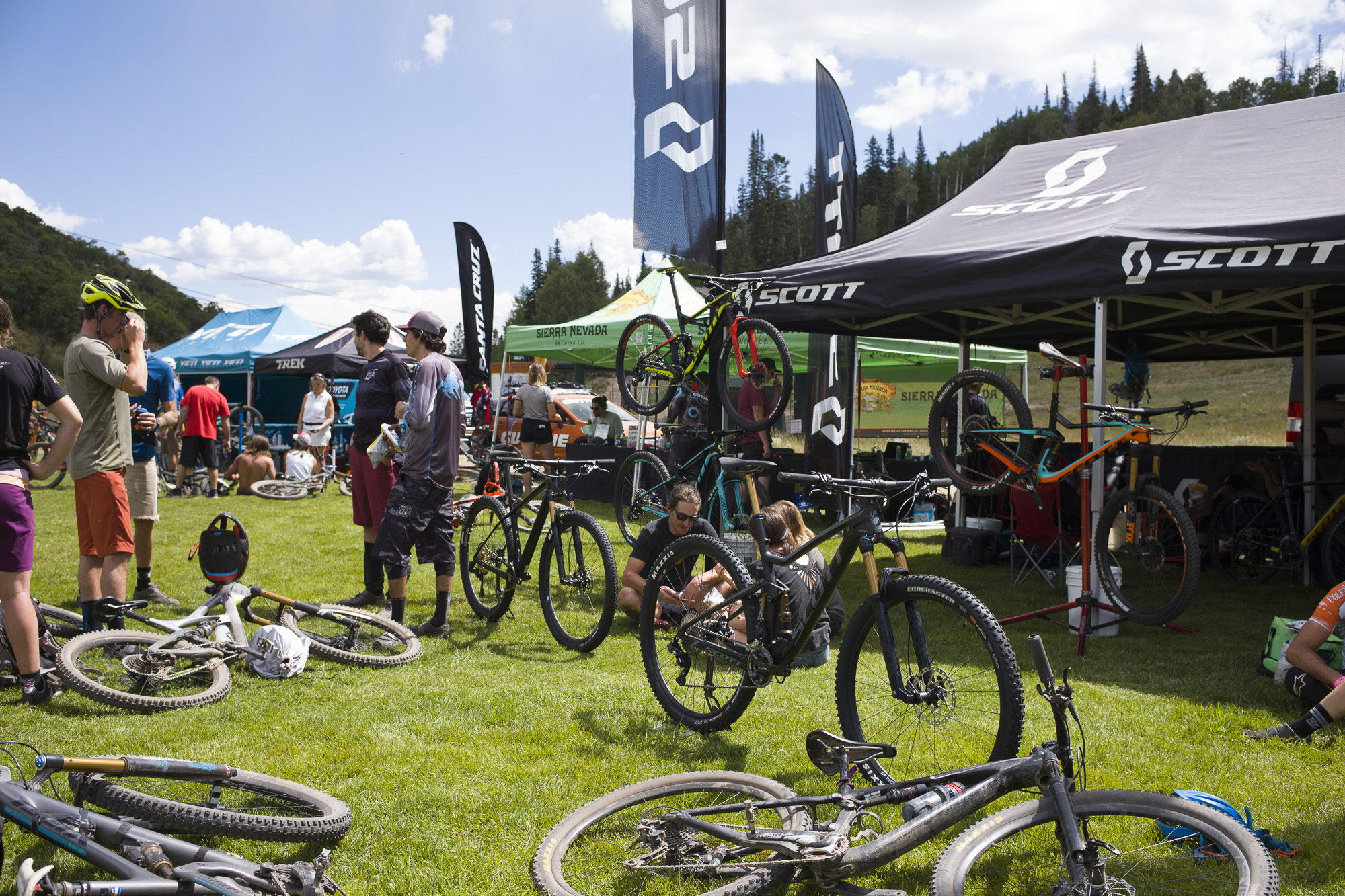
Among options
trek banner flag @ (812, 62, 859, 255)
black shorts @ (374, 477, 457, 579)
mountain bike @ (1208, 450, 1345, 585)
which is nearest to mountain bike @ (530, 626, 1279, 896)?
black shorts @ (374, 477, 457, 579)

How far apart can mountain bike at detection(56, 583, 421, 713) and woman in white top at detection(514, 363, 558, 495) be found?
661 cm

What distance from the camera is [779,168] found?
106 meters

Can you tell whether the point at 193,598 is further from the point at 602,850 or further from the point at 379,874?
the point at 602,850

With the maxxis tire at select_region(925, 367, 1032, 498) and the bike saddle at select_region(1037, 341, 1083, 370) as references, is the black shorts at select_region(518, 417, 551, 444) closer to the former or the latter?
the maxxis tire at select_region(925, 367, 1032, 498)

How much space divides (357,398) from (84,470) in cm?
154

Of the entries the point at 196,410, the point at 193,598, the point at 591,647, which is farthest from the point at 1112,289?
the point at 196,410

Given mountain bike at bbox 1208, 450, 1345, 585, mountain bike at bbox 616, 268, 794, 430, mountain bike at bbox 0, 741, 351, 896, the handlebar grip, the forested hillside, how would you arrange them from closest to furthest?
mountain bike at bbox 0, 741, 351, 896, the handlebar grip, mountain bike at bbox 616, 268, 794, 430, mountain bike at bbox 1208, 450, 1345, 585, the forested hillside

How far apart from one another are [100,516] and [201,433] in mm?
8308

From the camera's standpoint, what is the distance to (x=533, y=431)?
37.1 feet

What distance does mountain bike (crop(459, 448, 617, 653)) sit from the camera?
484 cm

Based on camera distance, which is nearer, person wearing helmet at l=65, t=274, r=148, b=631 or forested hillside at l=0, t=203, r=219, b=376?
person wearing helmet at l=65, t=274, r=148, b=631

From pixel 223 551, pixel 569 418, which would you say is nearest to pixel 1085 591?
pixel 223 551

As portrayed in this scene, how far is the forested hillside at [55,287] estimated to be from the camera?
181 ft

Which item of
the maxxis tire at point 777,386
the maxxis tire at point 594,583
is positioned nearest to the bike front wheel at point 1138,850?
the maxxis tire at point 594,583
